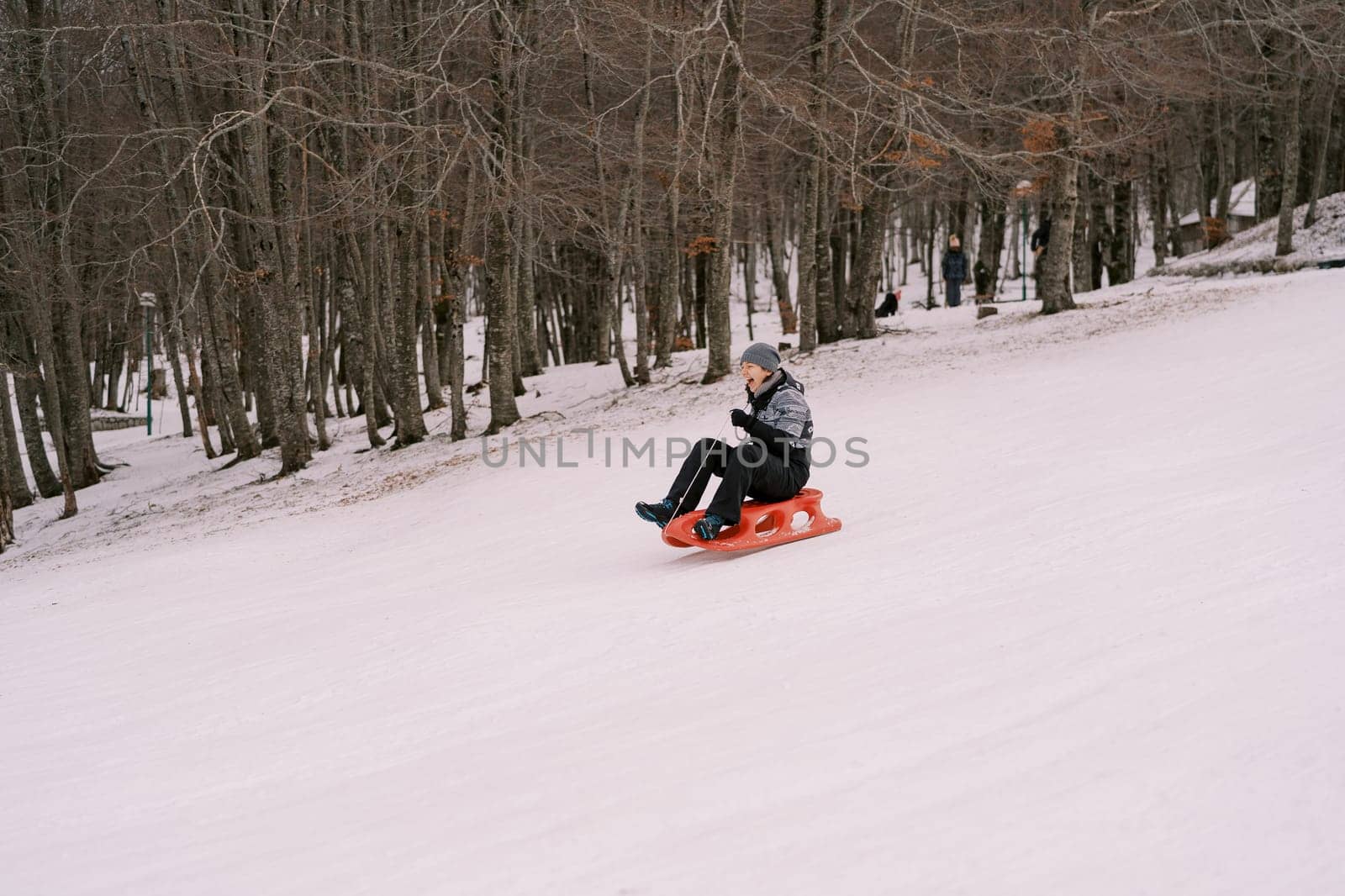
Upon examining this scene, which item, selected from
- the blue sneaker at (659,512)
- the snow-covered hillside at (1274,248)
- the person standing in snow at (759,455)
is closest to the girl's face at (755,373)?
the person standing in snow at (759,455)

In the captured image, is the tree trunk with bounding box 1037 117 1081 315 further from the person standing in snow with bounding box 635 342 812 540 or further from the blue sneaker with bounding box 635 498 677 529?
the blue sneaker with bounding box 635 498 677 529

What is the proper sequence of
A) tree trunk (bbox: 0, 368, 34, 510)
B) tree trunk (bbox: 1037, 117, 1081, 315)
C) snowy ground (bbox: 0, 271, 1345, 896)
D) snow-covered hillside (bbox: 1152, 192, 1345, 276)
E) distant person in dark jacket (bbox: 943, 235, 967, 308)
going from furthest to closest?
distant person in dark jacket (bbox: 943, 235, 967, 308), tree trunk (bbox: 0, 368, 34, 510), snow-covered hillside (bbox: 1152, 192, 1345, 276), tree trunk (bbox: 1037, 117, 1081, 315), snowy ground (bbox: 0, 271, 1345, 896)

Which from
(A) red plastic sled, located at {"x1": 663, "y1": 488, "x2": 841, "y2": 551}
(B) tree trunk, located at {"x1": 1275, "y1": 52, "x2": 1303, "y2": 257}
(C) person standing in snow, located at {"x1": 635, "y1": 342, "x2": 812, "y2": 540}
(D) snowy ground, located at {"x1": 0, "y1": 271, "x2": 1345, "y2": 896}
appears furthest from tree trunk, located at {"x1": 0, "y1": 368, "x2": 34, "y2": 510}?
(B) tree trunk, located at {"x1": 1275, "y1": 52, "x2": 1303, "y2": 257}

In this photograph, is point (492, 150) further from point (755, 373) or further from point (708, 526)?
point (708, 526)

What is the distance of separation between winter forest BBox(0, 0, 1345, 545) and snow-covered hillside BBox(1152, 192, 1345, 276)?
2.39ft

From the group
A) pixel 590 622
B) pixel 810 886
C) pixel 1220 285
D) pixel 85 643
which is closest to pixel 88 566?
pixel 85 643

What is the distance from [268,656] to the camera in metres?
5.18

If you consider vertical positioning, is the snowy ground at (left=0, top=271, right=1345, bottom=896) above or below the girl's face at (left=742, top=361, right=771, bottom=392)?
below

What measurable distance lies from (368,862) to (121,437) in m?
34.9

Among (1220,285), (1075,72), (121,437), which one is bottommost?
(121,437)

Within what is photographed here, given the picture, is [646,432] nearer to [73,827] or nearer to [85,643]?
[85,643]

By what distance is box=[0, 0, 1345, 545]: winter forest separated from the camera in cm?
1180

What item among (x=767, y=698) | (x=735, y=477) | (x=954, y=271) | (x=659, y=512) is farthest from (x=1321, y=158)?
(x=767, y=698)

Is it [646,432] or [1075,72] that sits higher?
[1075,72]
